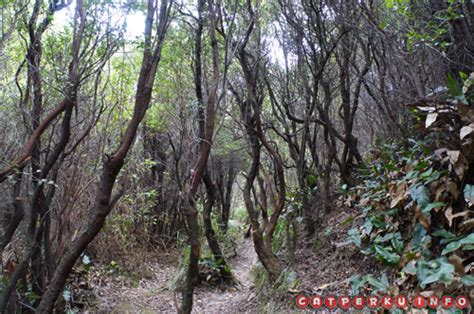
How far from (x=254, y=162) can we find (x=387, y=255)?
2926mm

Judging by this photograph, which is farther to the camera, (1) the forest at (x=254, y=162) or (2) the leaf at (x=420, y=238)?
(1) the forest at (x=254, y=162)

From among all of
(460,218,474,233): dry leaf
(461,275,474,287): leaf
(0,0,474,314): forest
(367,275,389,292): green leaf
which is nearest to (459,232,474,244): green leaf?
(0,0,474,314): forest

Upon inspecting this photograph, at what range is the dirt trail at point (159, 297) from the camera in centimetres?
566

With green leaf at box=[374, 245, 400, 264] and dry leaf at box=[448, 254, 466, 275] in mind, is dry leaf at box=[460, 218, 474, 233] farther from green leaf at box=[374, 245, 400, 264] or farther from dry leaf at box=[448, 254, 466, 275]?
green leaf at box=[374, 245, 400, 264]

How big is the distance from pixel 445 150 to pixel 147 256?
6472 millimetres

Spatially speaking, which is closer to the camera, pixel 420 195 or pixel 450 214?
pixel 450 214

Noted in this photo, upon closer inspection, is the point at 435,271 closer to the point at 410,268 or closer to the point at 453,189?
the point at 410,268

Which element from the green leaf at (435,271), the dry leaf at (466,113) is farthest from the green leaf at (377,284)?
the dry leaf at (466,113)

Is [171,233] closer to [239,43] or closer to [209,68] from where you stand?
[209,68]

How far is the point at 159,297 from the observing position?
6.44 metres

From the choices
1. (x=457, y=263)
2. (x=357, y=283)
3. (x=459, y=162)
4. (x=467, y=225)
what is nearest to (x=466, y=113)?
(x=459, y=162)

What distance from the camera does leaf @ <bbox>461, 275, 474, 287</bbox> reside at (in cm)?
264

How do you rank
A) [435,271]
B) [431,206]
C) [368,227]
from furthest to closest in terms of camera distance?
[368,227] → [431,206] → [435,271]

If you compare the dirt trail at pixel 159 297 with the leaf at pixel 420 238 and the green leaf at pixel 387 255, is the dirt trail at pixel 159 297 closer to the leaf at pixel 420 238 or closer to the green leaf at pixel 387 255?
the green leaf at pixel 387 255
